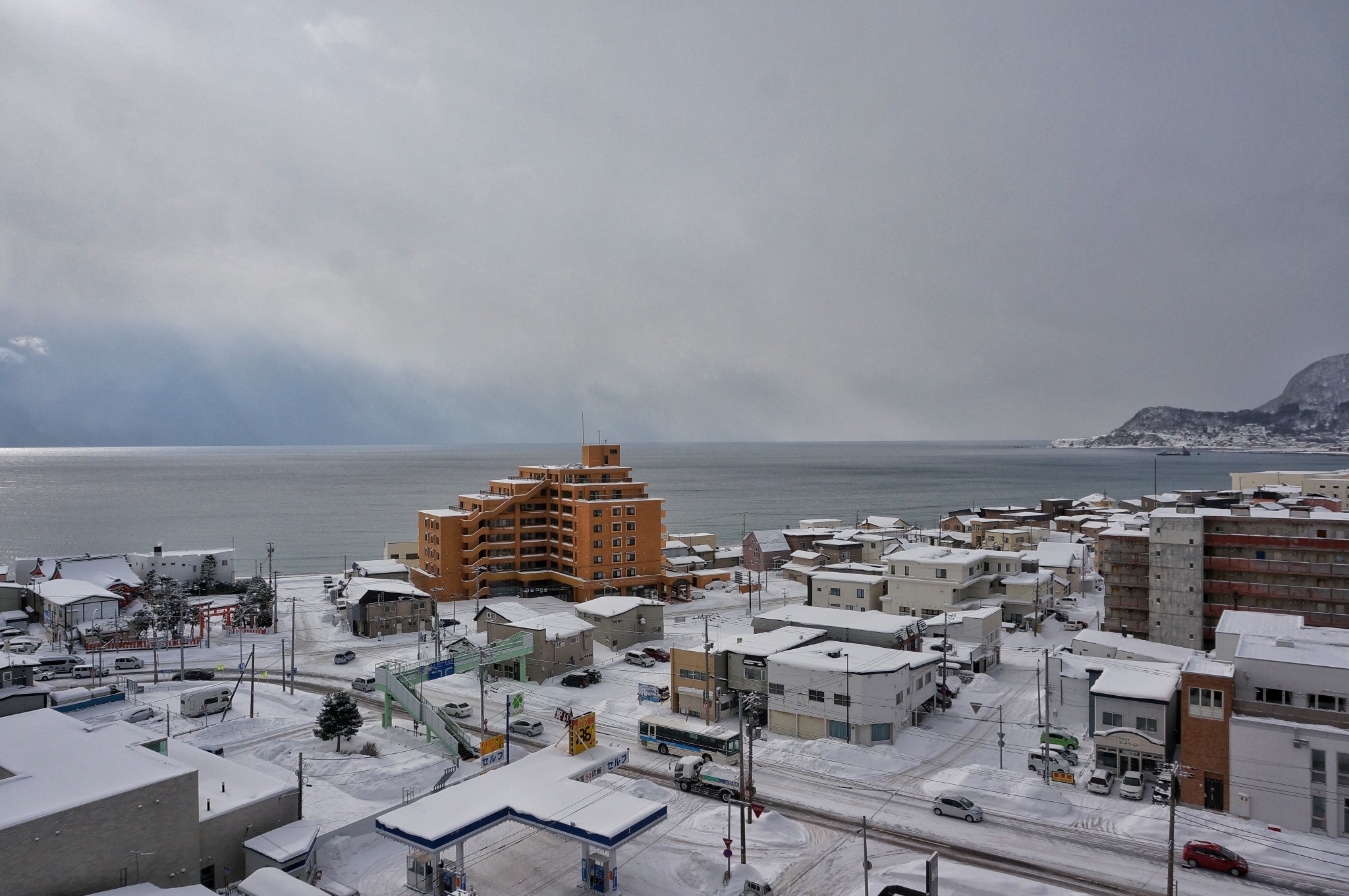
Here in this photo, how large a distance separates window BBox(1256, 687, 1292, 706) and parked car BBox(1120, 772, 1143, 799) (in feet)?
17.9

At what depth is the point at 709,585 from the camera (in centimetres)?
7719

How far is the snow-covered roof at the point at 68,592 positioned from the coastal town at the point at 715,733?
1.65 feet

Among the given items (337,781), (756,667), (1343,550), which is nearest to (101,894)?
(337,781)

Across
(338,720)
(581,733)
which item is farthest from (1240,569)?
(338,720)

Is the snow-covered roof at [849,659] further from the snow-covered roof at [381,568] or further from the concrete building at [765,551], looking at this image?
the snow-covered roof at [381,568]

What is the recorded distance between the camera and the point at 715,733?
105 feet

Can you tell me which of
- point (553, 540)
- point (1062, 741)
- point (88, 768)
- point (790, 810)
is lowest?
point (790, 810)

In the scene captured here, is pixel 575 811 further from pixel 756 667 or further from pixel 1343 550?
pixel 1343 550

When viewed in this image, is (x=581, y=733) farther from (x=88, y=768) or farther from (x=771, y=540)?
(x=771, y=540)

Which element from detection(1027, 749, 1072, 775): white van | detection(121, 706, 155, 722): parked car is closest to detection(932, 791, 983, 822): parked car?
detection(1027, 749, 1072, 775): white van

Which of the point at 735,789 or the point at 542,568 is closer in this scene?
the point at 735,789

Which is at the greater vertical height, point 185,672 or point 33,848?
point 33,848

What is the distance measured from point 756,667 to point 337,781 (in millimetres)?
18505

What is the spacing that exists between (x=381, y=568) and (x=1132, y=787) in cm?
6024
